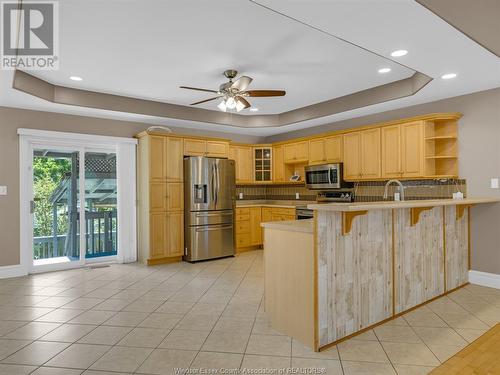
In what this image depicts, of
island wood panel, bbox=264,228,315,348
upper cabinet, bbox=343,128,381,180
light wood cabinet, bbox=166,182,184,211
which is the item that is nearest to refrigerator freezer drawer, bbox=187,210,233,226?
light wood cabinet, bbox=166,182,184,211

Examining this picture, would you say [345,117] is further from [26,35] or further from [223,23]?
[26,35]

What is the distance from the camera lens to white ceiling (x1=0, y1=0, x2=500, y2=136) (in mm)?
2473

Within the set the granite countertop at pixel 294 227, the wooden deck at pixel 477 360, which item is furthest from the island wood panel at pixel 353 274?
the wooden deck at pixel 477 360

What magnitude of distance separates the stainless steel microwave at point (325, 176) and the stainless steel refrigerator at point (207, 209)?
153 centimetres

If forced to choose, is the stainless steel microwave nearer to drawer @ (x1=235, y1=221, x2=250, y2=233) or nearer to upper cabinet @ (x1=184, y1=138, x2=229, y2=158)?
drawer @ (x1=235, y1=221, x2=250, y2=233)

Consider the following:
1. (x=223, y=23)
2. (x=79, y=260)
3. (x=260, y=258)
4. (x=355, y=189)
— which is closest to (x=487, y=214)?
(x=355, y=189)

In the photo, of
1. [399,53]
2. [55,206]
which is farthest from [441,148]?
[55,206]

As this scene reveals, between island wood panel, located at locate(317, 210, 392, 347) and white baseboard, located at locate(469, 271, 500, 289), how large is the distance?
199cm

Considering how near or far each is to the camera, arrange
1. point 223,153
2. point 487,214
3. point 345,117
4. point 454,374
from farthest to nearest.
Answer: point 223,153 → point 345,117 → point 487,214 → point 454,374

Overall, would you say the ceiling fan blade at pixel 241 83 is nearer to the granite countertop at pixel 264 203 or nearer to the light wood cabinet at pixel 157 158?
the light wood cabinet at pixel 157 158

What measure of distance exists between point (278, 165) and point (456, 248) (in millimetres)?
3790

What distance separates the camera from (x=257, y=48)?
11.1 ft

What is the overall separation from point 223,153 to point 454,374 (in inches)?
195

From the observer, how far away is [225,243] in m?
5.98
